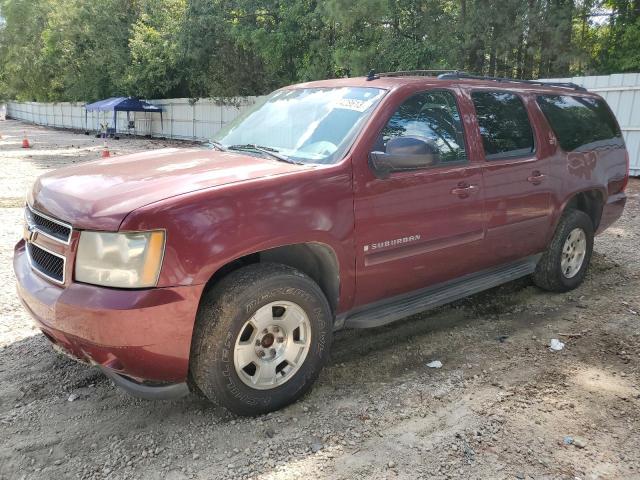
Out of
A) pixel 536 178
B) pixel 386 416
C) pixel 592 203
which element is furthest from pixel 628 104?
pixel 386 416

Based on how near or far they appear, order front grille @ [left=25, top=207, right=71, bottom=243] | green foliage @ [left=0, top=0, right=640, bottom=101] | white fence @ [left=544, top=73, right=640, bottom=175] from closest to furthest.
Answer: front grille @ [left=25, top=207, right=71, bottom=243]
white fence @ [left=544, top=73, right=640, bottom=175]
green foliage @ [left=0, top=0, right=640, bottom=101]

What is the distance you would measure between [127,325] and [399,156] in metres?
1.86

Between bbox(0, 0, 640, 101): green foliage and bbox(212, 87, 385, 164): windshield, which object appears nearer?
bbox(212, 87, 385, 164): windshield

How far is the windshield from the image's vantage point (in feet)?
11.4

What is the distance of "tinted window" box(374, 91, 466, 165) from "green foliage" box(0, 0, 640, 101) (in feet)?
45.4

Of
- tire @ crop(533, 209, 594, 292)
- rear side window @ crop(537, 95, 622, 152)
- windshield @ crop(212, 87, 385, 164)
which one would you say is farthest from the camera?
tire @ crop(533, 209, 594, 292)

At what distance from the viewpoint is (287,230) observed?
2998 mm

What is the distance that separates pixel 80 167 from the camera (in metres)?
3.61

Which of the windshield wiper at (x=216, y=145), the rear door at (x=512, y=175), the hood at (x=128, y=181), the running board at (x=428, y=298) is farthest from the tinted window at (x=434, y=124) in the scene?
the windshield wiper at (x=216, y=145)

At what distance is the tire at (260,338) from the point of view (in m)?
2.86

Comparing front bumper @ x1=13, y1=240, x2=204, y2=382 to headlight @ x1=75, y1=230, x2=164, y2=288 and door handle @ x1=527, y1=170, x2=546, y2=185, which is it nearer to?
headlight @ x1=75, y1=230, x2=164, y2=288

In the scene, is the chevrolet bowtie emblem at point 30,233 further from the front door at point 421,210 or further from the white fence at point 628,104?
the white fence at point 628,104

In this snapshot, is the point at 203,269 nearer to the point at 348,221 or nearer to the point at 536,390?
the point at 348,221

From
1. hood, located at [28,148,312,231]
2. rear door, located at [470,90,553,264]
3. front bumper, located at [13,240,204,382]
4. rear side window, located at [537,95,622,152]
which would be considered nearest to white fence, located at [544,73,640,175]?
rear side window, located at [537,95,622,152]
